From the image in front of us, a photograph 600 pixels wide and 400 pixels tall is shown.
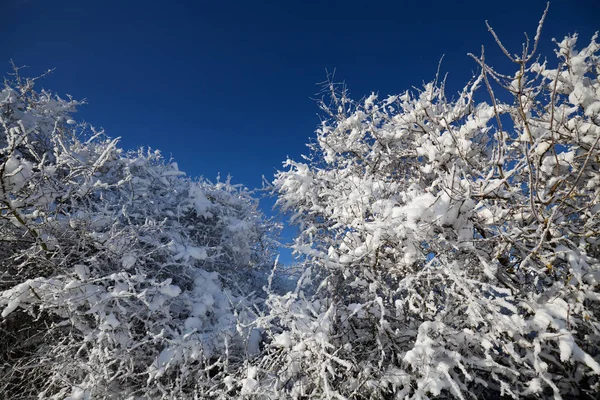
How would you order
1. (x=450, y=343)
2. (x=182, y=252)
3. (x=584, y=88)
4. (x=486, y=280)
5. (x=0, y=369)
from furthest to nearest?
1. (x=182, y=252)
2. (x=0, y=369)
3. (x=486, y=280)
4. (x=584, y=88)
5. (x=450, y=343)

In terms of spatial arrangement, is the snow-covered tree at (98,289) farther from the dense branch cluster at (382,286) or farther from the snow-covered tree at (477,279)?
the snow-covered tree at (477,279)

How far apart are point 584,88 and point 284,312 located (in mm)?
3809

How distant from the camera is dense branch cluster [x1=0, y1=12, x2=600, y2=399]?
2.50 meters

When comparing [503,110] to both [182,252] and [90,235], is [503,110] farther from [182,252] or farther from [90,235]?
[90,235]

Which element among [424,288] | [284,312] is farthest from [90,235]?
[424,288]

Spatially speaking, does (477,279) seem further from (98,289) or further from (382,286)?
(98,289)

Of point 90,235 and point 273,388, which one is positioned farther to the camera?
point 90,235

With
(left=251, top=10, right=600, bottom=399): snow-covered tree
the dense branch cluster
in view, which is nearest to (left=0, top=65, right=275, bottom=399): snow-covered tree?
the dense branch cluster

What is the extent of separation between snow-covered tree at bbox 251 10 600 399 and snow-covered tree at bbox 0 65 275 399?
38.3 inches

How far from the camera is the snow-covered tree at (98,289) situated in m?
3.13

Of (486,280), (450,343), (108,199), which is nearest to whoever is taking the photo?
(450,343)

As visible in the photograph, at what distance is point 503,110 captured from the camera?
143 inches

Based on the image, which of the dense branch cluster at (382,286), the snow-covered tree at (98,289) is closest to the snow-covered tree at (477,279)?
the dense branch cluster at (382,286)

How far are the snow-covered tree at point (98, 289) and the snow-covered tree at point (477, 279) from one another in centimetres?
→ 97
